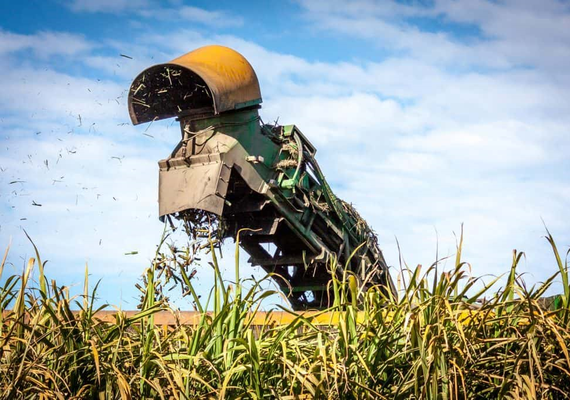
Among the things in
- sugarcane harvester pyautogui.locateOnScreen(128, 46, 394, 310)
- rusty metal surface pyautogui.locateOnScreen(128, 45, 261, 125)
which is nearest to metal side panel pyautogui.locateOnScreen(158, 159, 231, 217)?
sugarcane harvester pyautogui.locateOnScreen(128, 46, 394, 310)

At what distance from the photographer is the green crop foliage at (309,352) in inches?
132

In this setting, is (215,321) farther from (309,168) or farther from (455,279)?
(309,168)

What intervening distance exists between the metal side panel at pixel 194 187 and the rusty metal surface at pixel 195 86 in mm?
Result: 732

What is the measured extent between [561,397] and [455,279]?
2.67 feet

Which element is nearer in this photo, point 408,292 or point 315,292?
point 408,292

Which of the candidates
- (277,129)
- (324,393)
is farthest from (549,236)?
(277,129)

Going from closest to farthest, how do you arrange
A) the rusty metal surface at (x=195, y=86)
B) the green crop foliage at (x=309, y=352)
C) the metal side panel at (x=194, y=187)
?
the green crop foliage at (x=309, y=352) → the rusty metal surface at (x=195, y=86) → the metal side panel at (x=194, y=187)

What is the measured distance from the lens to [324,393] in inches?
130

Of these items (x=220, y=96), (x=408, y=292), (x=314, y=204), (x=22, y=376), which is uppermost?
(x=220, y=96)

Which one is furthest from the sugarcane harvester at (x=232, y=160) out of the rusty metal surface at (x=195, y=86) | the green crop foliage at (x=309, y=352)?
the green crop foliage at (x=309, y=352)

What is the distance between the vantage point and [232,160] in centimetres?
885

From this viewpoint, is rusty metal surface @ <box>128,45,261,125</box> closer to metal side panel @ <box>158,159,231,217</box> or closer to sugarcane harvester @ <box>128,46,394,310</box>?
sugarcane harvester @ <box>128,46,394,310</box>

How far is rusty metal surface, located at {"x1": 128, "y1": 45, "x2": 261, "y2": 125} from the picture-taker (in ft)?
27.3

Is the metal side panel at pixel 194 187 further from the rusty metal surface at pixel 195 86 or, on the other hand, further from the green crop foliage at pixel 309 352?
the green crop foliage at pixel 309 352
